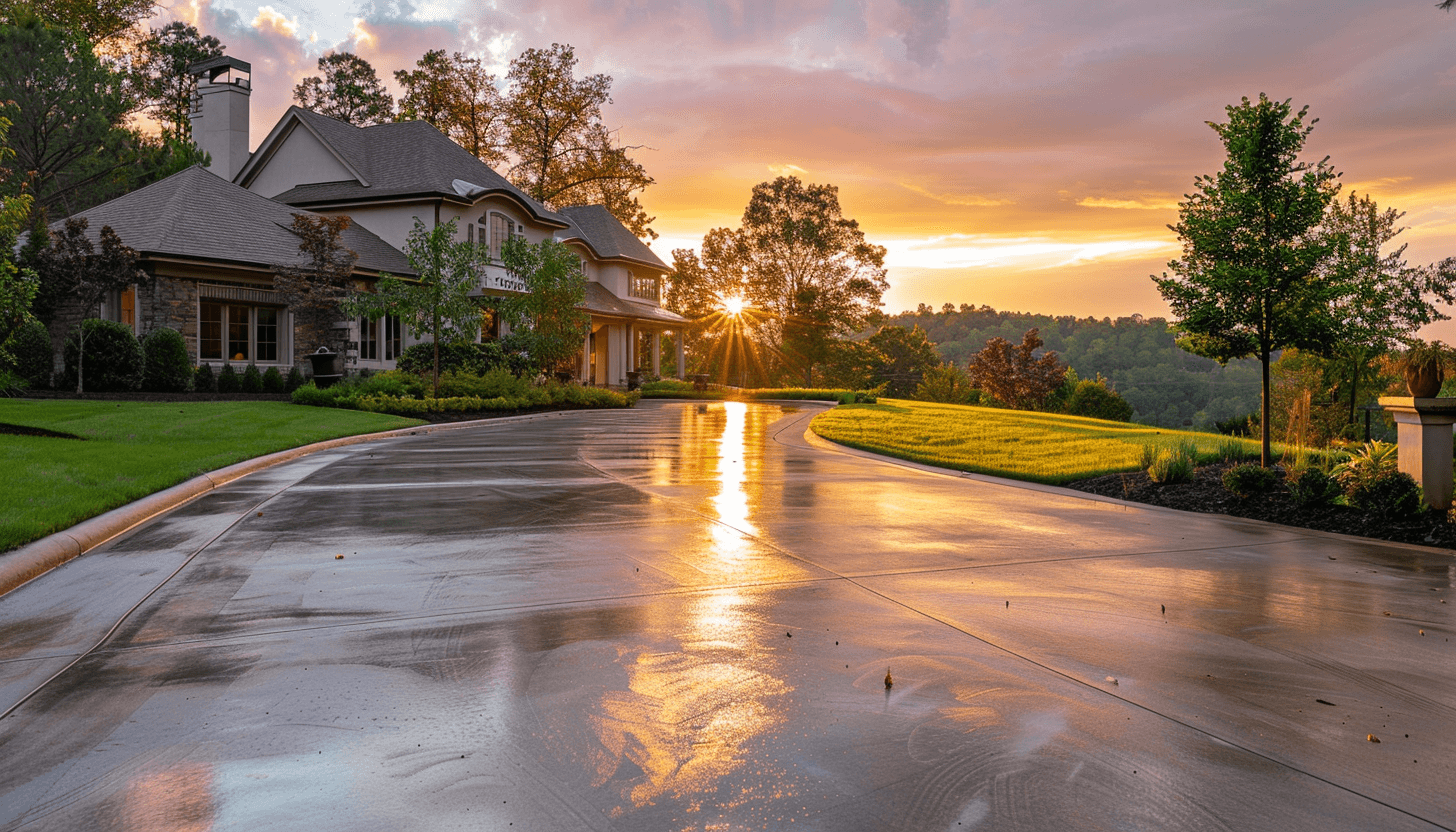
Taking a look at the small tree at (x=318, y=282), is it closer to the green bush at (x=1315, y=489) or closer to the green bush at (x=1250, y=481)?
the green bush at (x=1250, y=481)

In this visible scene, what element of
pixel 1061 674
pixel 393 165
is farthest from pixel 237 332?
pixel 1061 674

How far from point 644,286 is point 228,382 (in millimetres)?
25384

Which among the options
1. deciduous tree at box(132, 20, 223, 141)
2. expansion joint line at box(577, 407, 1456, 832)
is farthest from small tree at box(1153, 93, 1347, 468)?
deciduous tree at box(132, 20, 223, 141)

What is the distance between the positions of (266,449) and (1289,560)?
41.5 feet

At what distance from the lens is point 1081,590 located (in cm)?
563

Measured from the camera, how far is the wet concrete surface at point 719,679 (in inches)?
111

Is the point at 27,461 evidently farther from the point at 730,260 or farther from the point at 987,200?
the point at 730,260

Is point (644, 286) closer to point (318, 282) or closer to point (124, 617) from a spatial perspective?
point (318, 282)

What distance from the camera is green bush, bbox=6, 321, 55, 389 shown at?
20047 mm

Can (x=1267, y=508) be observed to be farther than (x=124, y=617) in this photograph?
Yes

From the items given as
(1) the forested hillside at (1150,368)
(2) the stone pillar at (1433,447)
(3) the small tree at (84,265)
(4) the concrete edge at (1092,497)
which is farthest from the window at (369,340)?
(1) the forested hillside at (1150,368)

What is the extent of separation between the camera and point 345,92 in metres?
49.1

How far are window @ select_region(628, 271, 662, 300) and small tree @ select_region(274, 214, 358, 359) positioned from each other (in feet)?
62.3

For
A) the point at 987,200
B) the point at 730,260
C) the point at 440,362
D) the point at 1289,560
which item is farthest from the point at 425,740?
the point at 730,260
